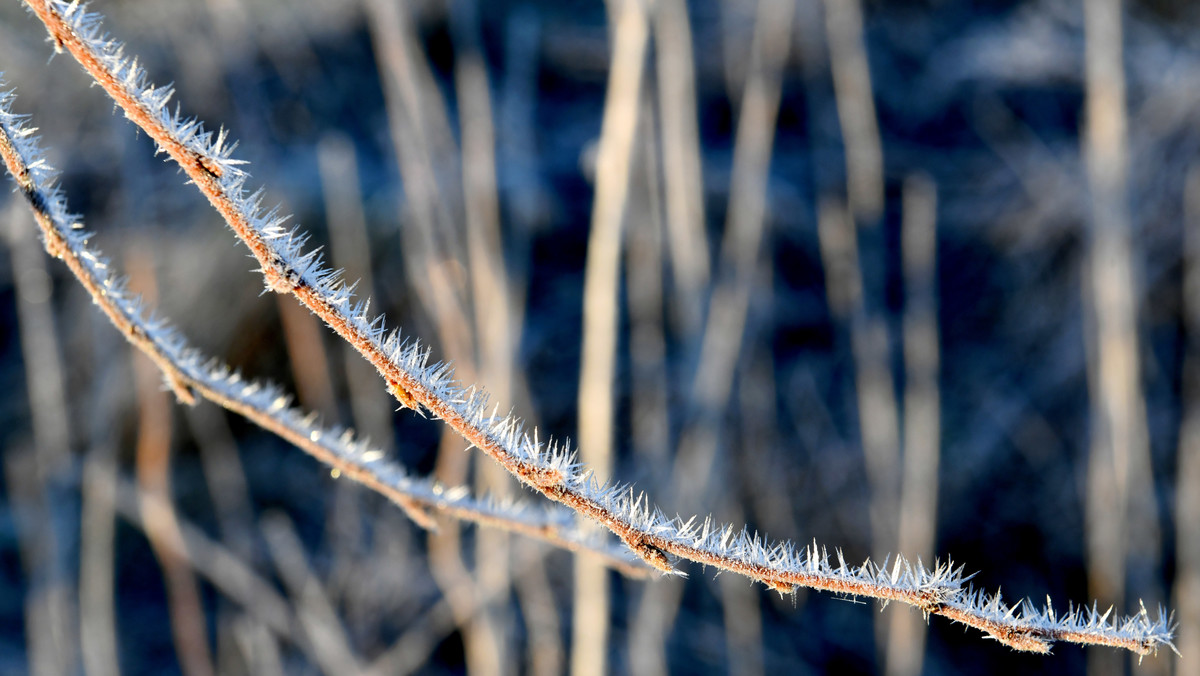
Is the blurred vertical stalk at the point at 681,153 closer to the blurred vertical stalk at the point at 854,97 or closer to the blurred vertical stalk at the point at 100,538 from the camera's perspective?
the blurred vertical stalk at the point at 854,97

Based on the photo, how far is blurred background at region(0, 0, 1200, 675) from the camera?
3.28ft

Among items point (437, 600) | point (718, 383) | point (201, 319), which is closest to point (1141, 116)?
point (718, 383)

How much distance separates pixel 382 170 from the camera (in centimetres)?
144

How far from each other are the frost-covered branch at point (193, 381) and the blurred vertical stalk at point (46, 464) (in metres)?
0.75

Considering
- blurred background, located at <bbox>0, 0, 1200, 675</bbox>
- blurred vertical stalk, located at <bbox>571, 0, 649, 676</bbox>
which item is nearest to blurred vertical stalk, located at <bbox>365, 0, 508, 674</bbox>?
blurred background, located at <bbox>0, 0, 1200, 675</bbox>

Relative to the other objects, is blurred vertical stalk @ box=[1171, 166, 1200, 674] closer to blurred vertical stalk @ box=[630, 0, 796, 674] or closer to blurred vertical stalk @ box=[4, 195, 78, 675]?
blurred vertical stalk @ box=[630, 0, 796, 674]

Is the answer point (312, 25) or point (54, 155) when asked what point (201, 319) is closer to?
point (54, 155)

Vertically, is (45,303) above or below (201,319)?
below

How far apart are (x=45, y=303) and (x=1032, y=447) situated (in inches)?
64.9

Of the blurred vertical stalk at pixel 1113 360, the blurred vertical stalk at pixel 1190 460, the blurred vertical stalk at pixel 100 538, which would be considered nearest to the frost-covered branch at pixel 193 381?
the blurred vertical stalk at pixel 100 538

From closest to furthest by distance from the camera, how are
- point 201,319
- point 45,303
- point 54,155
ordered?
point 45,303, point 54,155, point 201,319

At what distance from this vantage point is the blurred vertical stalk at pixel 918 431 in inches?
39.5

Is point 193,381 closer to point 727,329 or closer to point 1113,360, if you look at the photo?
point 727,329

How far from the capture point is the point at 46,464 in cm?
108
